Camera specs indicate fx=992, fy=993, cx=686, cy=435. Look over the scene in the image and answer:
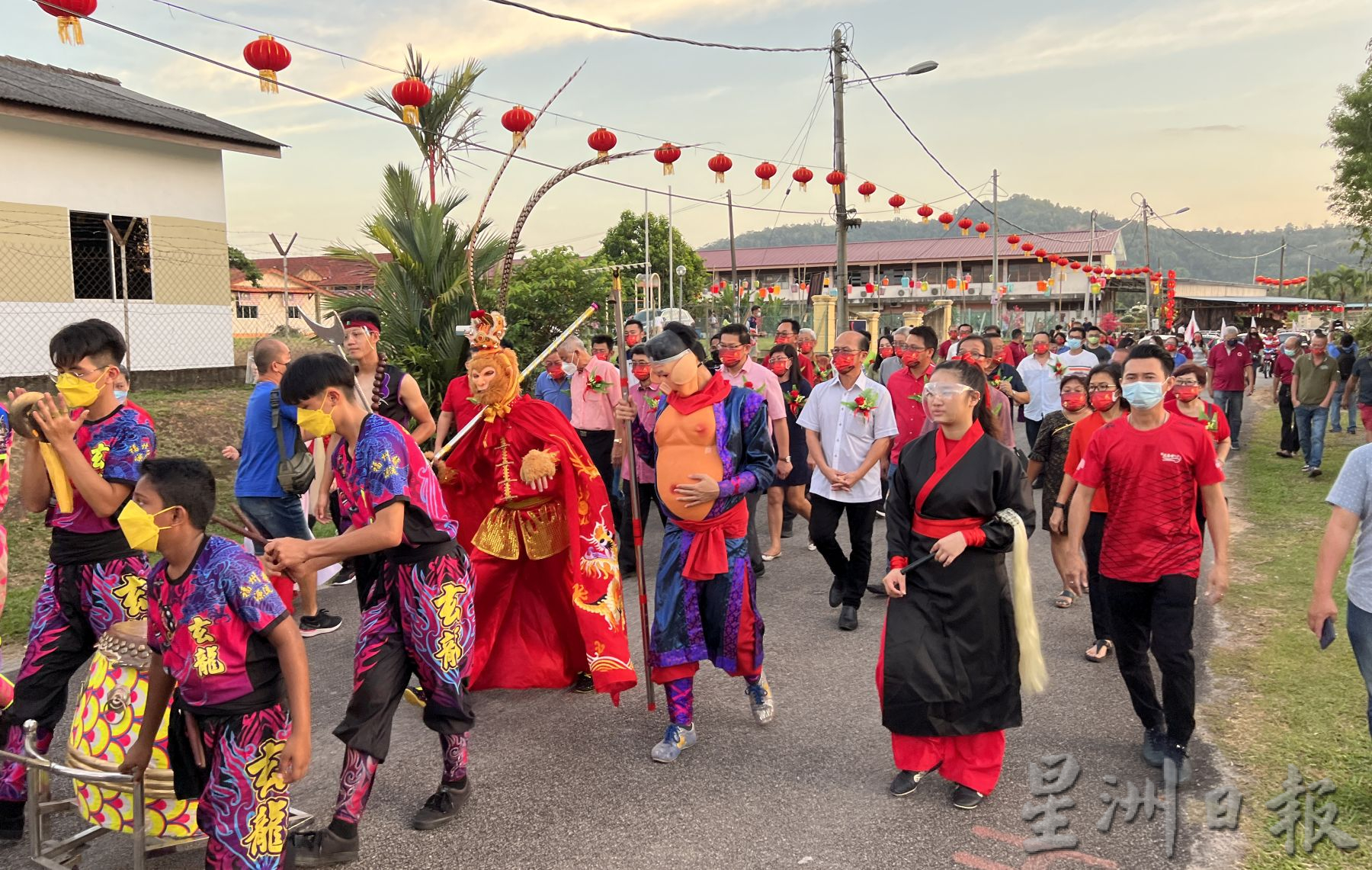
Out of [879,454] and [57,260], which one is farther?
[57,260]

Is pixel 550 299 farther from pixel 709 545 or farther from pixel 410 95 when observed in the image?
pixel 709 545

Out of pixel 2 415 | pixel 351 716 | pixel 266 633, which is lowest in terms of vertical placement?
pixel 351 716

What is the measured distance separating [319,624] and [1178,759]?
504 cm

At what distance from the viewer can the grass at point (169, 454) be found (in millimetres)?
7113

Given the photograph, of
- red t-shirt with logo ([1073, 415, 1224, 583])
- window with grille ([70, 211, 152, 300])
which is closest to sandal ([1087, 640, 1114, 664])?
red t-shirt with logo ([1073, 415, 1224, 583])

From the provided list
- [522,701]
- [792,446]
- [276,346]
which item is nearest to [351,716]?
[522,701]

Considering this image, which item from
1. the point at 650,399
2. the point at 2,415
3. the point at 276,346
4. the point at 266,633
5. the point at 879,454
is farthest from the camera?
the point at 650,399

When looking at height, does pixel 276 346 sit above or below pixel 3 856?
above

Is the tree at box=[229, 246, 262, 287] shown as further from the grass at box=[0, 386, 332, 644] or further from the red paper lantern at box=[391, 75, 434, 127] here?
the red paper lantern at box=[391, 75, 434, 127]

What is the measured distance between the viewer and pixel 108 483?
3.68 meters

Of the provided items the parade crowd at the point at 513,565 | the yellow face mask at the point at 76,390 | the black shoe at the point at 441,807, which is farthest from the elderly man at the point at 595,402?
the yellow face mask at the point at 76,390

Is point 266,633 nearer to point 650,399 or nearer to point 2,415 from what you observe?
point 2,415

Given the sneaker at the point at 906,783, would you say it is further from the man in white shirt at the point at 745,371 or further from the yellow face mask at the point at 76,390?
the yellow face mask at the point at 76,390

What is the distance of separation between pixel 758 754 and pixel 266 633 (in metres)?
2.39
